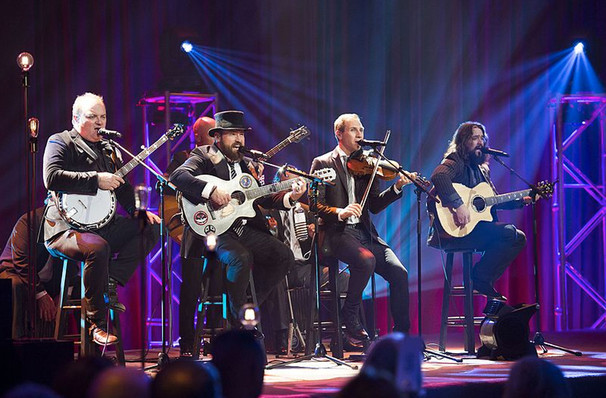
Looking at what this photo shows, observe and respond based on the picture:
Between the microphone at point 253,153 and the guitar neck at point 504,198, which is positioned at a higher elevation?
the microphone at point 253,153

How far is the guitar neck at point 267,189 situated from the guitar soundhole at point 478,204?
5.42ft

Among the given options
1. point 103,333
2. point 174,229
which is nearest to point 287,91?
point 174,229

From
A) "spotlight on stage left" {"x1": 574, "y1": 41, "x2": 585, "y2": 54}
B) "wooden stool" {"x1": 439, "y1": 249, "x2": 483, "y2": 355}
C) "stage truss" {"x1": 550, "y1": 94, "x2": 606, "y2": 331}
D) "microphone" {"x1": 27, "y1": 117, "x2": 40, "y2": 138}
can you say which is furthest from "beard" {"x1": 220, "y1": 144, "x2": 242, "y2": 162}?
"spotlight on stage left" {"x1": 574, "y1": 41, "x2": 585, "y2": 54}

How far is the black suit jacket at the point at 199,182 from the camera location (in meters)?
6.01

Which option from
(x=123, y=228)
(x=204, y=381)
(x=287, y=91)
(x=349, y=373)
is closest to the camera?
(x=204, y=381)

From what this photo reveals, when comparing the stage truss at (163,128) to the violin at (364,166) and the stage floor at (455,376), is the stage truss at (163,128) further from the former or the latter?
the violin at (364,166)

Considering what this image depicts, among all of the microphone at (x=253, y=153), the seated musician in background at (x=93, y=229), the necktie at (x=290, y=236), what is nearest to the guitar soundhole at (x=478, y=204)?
the necktie at (x=290, y=236)

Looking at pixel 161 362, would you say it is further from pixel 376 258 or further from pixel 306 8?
pixel 306 8

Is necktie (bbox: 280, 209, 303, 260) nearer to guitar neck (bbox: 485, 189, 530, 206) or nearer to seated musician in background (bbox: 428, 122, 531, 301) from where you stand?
seated musician in background (bbox: 428, 122, 531, 301)

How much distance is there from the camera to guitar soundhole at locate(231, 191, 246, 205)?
616 centimetres

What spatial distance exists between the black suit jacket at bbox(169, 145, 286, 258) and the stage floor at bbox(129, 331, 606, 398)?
106cm

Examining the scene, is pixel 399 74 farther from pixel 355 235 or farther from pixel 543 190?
pixel 355 235

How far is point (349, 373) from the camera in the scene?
Answer: 535 cm

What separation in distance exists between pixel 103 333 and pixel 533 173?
568cm
